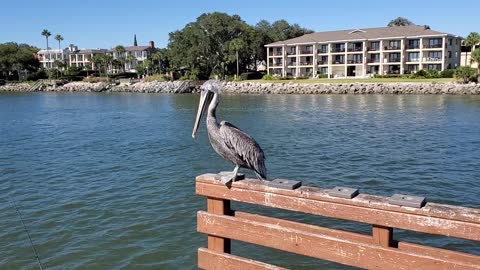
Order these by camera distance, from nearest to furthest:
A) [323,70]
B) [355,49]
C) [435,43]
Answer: [435,43]
[355,49]
[323,70]

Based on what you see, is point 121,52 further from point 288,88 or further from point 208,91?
point 208,91

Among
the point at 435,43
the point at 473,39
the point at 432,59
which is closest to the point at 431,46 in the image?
the point at 435,43

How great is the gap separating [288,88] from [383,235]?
254 ft

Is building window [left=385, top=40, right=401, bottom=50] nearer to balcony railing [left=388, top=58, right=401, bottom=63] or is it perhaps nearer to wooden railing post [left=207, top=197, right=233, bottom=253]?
balcony railing [left=388, top=58, right=401, bottom=63]

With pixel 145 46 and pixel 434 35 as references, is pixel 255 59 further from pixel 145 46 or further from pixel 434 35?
pixel 145 46

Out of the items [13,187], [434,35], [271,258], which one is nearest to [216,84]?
[271,258]

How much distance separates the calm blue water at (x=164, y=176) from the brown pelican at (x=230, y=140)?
3.99 meters

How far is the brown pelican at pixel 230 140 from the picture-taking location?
596cm

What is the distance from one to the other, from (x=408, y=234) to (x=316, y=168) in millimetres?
7765

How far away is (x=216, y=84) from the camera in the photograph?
20.2 ft

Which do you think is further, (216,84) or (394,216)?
(216,84)

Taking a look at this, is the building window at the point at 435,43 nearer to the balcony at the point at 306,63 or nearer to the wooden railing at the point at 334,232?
the balcony at the point at 306,63

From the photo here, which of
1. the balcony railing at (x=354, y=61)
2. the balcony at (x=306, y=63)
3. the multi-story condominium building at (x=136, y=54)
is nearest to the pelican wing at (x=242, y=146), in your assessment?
the balcony railing at (x=354, y=61)

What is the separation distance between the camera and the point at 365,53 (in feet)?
300
